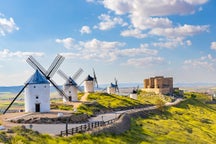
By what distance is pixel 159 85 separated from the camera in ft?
483

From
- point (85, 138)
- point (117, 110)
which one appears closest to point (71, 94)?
point (117, 110)

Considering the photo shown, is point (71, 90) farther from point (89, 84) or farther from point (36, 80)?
point (36, 80)

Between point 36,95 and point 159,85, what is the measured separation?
96969 millimetres

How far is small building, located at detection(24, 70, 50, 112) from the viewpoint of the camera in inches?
2235

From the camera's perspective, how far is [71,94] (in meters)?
83.4

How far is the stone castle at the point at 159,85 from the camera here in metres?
139

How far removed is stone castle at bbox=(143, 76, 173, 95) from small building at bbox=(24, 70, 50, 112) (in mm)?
85891

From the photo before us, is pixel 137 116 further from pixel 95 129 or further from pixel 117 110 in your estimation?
pixel 95 129

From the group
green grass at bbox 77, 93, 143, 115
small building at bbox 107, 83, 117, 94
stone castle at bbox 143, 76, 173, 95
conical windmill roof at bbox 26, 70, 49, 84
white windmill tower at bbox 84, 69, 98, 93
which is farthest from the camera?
stone castle at bbox 143, 76, 173, 95

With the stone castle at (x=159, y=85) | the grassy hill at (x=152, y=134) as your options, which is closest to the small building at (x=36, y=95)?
the grassy hill at (x=152, y=134)

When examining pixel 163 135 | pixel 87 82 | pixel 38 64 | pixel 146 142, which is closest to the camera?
pixel 146 142

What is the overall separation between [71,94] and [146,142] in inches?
1532

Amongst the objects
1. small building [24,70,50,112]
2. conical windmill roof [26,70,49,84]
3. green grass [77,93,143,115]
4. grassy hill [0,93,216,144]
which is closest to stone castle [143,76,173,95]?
grassy hill [0,93,216,144]

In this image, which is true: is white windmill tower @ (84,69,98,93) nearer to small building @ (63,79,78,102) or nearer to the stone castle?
small building @ (63,79,78,102)
